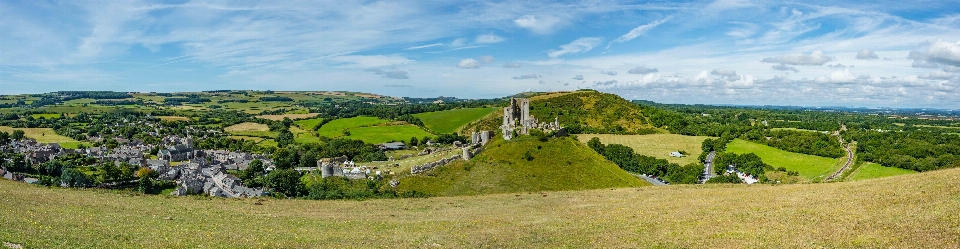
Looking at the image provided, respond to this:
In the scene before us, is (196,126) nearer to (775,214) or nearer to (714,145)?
(714,145)

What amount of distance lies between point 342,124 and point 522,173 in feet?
432

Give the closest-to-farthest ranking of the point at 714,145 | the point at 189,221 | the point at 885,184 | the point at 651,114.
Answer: the point at 189,221 → the point at 885,184 → the point at 714,145 → the point at 651,114

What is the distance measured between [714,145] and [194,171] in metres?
109

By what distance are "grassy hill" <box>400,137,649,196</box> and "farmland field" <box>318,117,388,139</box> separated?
9811cm

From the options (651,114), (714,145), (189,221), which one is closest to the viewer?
(189,221)

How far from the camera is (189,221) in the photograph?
26062 mm

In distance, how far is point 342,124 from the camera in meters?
176

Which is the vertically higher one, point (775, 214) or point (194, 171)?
point (775, 214)

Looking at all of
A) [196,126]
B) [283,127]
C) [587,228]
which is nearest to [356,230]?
[587,228]

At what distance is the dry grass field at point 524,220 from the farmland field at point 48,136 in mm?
123456

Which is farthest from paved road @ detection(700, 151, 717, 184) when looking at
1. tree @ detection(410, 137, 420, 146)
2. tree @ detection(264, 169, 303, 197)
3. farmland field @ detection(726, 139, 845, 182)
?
tree @ detection(410, 137, 420, 146)

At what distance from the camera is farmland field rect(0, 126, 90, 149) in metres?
134

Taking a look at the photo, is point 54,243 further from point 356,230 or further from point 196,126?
point 196,126

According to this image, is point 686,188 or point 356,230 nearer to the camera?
point 356,230
